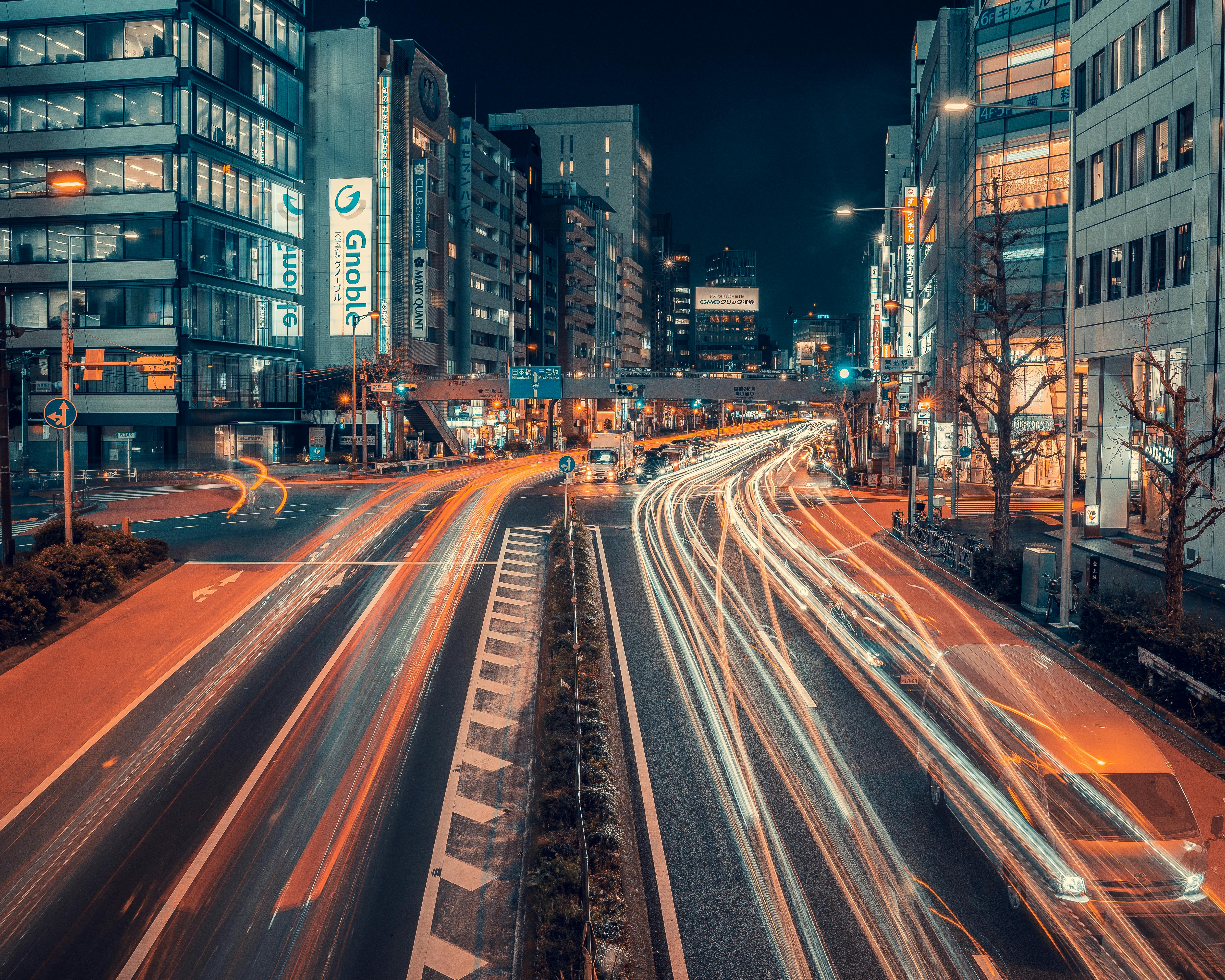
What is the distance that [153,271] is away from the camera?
187 ft

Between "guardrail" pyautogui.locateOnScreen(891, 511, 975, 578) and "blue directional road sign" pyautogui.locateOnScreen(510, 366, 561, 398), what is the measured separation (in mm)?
39091

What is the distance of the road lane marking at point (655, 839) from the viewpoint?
771 centimetres

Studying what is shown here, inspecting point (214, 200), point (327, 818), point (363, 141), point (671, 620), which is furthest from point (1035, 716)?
point (363, 141)

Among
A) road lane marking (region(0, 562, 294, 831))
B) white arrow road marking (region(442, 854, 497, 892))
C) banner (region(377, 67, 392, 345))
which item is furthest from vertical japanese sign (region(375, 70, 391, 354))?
white arrow road marking (region(442, 854, 497, 892))

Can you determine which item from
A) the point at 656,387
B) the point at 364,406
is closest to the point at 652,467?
the point at 656,387

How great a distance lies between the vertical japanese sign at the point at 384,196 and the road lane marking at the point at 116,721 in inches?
2200

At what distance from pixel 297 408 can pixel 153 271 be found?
1602cm

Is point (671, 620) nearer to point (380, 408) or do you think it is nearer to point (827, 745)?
point (827, 745)

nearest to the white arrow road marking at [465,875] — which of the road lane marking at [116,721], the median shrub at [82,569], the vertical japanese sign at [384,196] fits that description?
the road lane marking at [116,721]

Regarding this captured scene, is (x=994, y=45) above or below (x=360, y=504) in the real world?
above

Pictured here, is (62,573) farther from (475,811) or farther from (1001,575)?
(1001,575)

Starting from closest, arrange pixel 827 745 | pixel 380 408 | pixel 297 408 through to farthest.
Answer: pixel 827 745 < pixel 380 408 < pixel 297 408

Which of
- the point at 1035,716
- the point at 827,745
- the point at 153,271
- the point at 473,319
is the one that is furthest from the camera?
the point at 473,319

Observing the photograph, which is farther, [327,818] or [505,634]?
[505,634]
